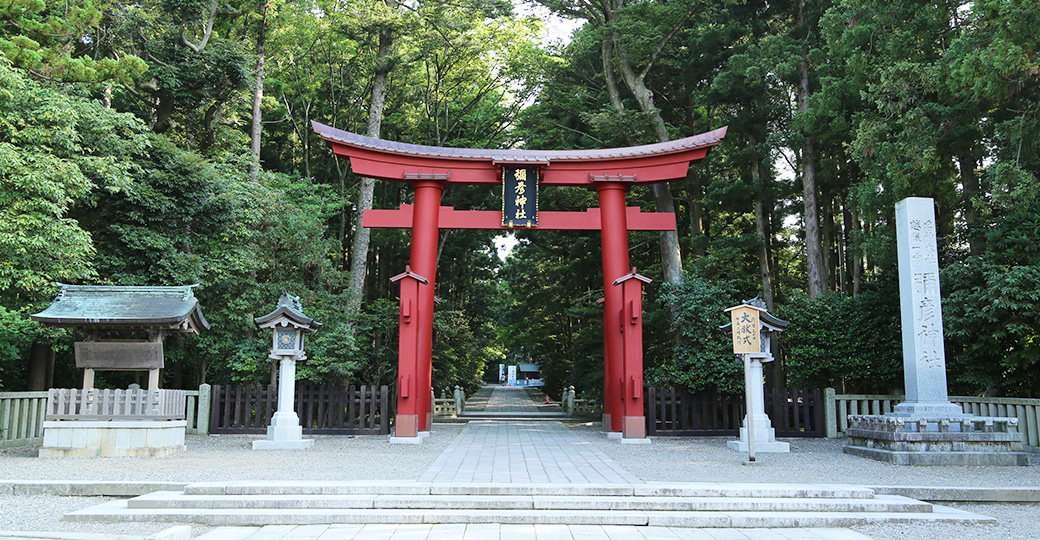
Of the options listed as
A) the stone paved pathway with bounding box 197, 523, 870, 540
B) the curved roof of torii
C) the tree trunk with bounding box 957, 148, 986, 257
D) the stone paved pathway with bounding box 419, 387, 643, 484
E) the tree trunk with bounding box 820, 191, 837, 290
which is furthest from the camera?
the tree trunk with bounding box 820, 191, 837, 290

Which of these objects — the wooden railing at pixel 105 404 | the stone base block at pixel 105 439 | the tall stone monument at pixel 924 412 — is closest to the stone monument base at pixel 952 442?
the tall stone monument at pixel 924 412

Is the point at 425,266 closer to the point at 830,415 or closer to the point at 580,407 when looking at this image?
the point at 830,415

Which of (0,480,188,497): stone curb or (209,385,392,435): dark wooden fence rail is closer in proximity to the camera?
(0,480,188,497): stone curb

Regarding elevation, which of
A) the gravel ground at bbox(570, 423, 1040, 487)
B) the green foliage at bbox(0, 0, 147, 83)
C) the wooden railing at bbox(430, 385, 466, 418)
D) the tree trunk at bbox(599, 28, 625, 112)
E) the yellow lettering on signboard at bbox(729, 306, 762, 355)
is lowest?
the wooden railing at bbox(430, 385, 466, 418)

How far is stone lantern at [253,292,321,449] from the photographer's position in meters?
11.0

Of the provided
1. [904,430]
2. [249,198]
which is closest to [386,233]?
[249,198]

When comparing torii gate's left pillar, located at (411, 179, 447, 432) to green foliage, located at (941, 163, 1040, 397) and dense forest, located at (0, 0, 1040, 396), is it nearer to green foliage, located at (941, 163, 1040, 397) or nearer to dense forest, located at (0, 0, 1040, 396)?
dense forest, located at (0, 0, 1040, 396)

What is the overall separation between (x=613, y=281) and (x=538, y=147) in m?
9.38

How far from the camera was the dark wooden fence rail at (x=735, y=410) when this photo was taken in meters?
12.5

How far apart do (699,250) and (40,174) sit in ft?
47.1

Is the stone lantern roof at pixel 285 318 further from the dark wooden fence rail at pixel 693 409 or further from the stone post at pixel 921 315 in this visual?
the stone post at pixel 921 315

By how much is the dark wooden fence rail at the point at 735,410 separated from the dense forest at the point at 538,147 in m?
0.46

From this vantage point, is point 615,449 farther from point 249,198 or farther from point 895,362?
point 249,198

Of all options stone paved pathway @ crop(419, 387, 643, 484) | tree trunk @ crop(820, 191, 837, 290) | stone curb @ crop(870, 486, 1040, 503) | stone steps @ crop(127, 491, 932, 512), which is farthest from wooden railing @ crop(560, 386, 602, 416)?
stone steps @ crop(127, 491, 932, 512)
